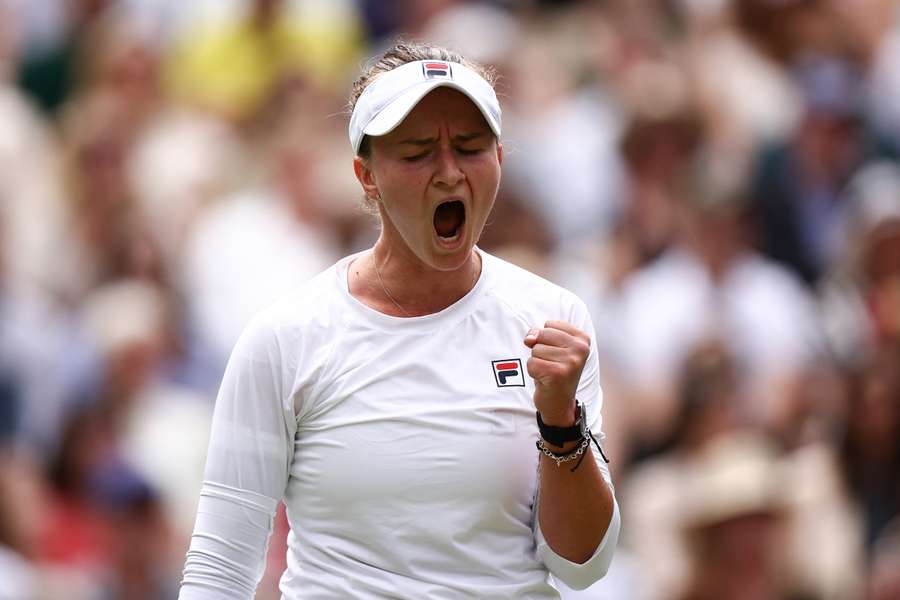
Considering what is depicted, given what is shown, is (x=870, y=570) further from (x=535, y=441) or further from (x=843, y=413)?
(x=535, y=441)

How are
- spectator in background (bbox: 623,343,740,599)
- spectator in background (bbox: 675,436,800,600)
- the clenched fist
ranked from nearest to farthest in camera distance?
the clenched fist
spectator in background (bbox: 675,436,800,600)
spectator in background (bbox: 623,343,740,599)

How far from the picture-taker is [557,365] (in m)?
2.98

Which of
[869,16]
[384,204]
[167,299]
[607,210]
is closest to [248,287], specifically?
[167,299]

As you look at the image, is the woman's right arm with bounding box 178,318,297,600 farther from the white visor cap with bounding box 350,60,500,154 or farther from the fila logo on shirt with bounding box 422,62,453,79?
the fila logo on shirt with bounding box 422,62,453,79

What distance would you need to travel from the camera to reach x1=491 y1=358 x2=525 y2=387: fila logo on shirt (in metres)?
3.19

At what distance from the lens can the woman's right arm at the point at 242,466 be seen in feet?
10.4

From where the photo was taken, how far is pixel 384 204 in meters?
3.24

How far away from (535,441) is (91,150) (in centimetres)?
524

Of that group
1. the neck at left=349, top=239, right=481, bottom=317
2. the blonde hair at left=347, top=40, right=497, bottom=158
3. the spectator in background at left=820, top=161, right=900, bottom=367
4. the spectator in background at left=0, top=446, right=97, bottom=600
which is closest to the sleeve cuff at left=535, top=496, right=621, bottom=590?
the neck at left=349, top=239, right=481, bottom=317

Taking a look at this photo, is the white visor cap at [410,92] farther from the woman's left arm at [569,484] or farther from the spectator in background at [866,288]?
the spectator in background at [866,288]

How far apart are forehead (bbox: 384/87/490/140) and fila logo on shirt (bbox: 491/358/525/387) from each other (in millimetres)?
414

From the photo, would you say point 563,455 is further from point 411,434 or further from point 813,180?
point 813,180

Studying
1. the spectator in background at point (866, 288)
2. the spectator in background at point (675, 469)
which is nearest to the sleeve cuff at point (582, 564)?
the spectator in background at point (675, 469)

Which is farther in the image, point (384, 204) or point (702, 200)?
point (702, 200)
